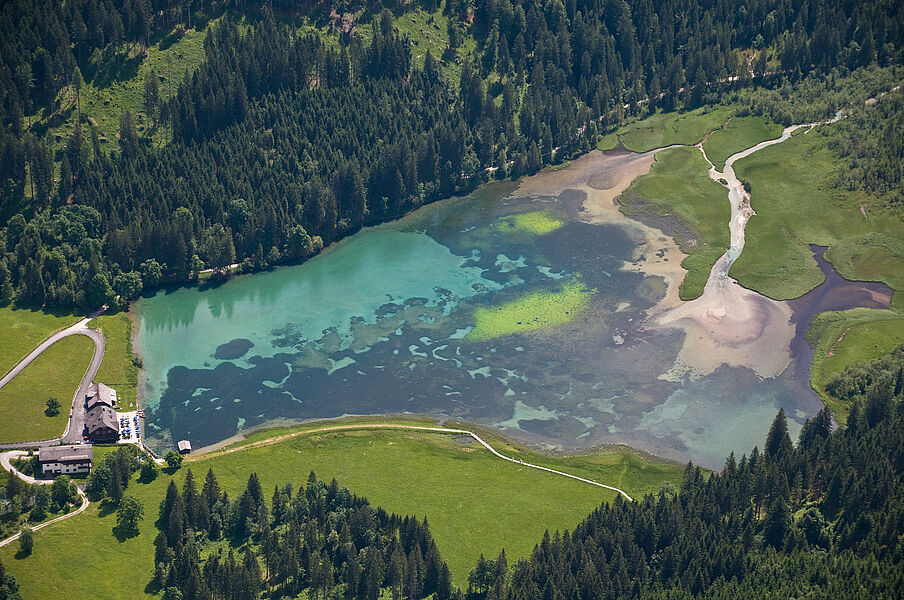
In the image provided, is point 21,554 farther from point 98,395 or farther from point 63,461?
point 98,395

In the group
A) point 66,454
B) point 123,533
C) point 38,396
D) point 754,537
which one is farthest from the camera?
point 38,396

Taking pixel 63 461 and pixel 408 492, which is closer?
pixel 63 461

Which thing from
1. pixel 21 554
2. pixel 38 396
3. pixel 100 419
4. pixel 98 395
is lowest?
pixel 21 554

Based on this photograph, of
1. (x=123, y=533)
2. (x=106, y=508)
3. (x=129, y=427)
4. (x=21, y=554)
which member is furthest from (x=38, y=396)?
(x=21, y=554)

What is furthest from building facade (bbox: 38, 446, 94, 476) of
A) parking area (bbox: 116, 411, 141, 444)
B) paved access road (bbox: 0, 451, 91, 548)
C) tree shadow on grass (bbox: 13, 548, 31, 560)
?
tree shadow on grass (bbox: 13, 548, 31, 560)

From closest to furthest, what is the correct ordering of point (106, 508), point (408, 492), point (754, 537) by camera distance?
point (754, 537) < point (106, 508) < point (408, 492)

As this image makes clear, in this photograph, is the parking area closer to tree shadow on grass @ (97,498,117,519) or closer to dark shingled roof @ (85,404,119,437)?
dark shingled roof @ (85,404,119,437)
